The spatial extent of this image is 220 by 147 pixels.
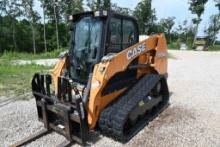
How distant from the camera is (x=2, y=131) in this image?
14.8ft

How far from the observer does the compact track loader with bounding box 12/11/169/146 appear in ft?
12.6

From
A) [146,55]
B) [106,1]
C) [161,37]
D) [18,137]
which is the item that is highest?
[106,1]

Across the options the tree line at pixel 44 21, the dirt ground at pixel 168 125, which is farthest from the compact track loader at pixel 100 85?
the tree line at pixel 44 21

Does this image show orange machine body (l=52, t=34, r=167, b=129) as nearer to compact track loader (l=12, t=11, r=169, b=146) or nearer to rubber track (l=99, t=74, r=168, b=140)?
compact track loader (l=12, t=11, r=169, b=146)

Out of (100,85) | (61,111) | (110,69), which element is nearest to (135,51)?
(110,69)

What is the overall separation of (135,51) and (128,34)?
17.1 inches

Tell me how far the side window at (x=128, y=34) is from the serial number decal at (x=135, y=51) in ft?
0.72

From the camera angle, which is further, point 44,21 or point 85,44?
point 44,21

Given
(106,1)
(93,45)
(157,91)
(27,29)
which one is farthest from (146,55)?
(27,29)

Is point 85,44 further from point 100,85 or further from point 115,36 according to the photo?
point 100,85

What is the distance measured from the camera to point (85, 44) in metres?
4.45

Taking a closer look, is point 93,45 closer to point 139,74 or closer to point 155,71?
point 139,74

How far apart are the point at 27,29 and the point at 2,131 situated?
38591 mm

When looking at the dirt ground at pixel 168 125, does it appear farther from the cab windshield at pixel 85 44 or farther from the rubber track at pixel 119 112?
the cab windshield at pixel 85 44
